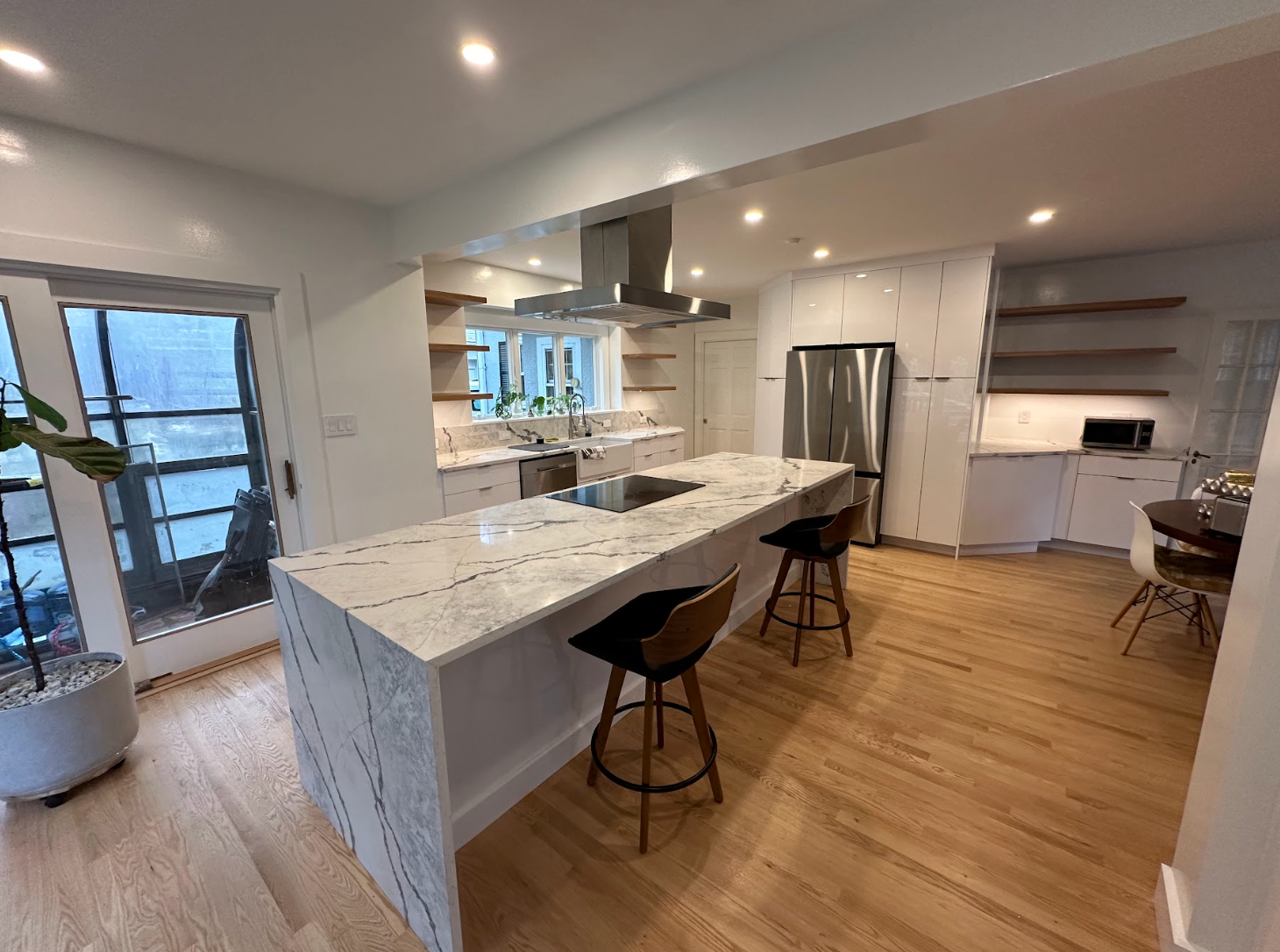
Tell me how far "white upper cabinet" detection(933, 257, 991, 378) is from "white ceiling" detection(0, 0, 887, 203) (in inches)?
119

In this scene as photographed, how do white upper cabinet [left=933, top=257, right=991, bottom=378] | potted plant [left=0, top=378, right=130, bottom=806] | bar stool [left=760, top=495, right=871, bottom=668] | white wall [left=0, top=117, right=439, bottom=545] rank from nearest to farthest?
1. potted plant [left=0, top=378, right=130, bottom=806]
2. white wall [left=0, top=117, right=439, bottom=545]
3. bar stool [left=760, top=495, right=871, bottom=668]
4. white upper cabinet [left=933, top=257, right=991, bottom=378]

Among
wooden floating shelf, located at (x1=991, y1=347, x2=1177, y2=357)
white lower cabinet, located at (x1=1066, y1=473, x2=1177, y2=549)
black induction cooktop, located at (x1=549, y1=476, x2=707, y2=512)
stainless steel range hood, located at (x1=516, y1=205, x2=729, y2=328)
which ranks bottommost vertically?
white lower cabinet, located at (x1=1066, y1=473, x2=1177, y2=549)

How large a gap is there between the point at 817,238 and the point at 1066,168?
1.43 m

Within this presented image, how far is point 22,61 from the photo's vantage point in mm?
1613

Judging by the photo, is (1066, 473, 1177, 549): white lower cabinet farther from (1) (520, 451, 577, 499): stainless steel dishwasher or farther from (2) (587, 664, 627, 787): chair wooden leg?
(2) (587, 664, 627, 787): chair wooden leg

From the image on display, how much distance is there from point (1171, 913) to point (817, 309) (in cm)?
421

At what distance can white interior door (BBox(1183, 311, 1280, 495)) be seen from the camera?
366 centimetres

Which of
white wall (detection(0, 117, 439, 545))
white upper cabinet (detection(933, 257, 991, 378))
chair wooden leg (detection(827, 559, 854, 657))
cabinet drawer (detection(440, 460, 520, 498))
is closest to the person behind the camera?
white wall (detection(0, 117, 439, 545))

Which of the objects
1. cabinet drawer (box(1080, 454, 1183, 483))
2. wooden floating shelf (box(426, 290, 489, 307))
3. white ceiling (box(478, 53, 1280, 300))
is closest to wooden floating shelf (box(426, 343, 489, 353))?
wooden floating shelf (box(426, 290, 489, 307))

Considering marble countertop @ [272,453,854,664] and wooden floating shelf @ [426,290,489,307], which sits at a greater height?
wooden floating shelf @ [426,290,489,307]

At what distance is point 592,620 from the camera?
1999 millimetres

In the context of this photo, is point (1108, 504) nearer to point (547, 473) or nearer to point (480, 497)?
point (547, 473)

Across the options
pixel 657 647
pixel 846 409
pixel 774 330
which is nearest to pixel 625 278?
pixel 657 647

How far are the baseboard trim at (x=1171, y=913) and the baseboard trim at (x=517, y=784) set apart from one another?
1.69 metres
